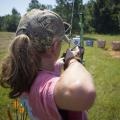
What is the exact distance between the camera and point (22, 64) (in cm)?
149

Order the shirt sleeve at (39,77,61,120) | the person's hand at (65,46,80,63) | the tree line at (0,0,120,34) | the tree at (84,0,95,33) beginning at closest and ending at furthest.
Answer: the shirt sleeve at (39,77,61,120) → the person's hand at (65,46,80,63) → the tree line at (0,0,120,34) → the tree at (84,0,95,33)

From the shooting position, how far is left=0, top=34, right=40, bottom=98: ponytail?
1.49 m

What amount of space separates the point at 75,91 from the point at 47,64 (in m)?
0.39

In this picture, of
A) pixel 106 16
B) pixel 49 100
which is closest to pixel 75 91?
pixel 49 100

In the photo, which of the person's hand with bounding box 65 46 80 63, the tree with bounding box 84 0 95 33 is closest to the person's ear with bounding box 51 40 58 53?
the person's hand with bounding box 65 46 80 63

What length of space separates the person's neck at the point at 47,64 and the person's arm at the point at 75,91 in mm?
247

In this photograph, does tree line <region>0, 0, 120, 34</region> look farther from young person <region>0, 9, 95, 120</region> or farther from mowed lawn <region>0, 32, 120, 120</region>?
young person <region>0, 9, 95, 120</region>

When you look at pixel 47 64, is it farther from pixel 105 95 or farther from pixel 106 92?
pixel 106 92

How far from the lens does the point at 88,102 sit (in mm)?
1228

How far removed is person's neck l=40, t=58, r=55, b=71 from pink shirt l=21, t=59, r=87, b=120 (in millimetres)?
46

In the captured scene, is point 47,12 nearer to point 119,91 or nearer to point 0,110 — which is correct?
point 0,110

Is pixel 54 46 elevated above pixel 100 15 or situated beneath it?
elevated above

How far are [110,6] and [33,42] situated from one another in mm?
38726

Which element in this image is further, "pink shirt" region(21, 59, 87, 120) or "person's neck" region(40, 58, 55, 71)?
"person's neck" region(40, 58, 55, 71)
